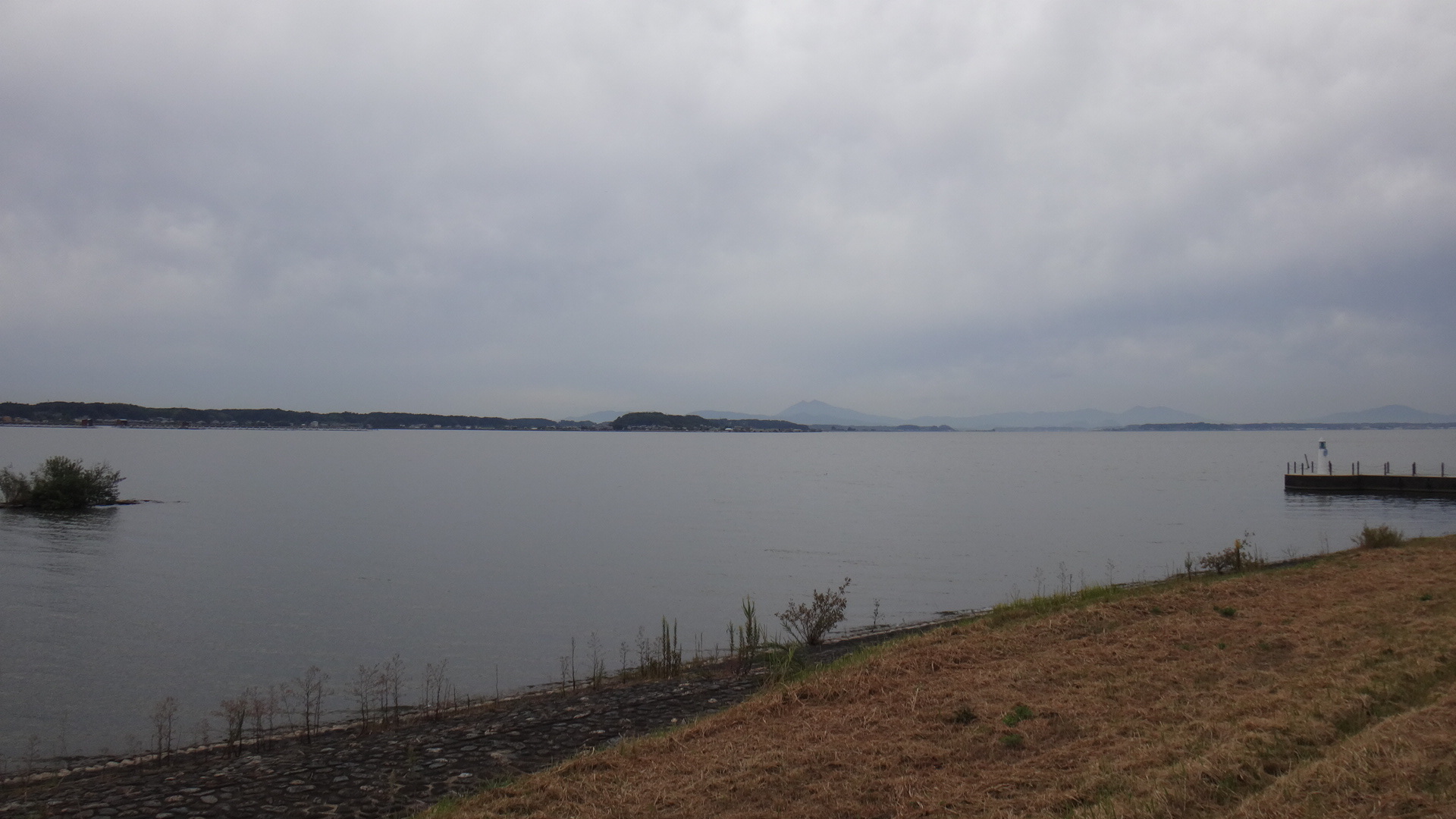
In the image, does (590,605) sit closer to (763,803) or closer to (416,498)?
(763,803)

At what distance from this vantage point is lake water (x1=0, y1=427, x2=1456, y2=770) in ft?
59.8

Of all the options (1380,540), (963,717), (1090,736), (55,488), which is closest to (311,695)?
(963,717)

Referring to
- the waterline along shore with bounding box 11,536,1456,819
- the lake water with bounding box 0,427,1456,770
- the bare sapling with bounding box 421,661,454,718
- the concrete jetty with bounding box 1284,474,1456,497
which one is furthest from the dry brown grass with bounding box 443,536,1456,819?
the concrete jetty with bounding box 1284,474,1456,497

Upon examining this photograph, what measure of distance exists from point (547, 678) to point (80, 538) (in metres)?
31.5

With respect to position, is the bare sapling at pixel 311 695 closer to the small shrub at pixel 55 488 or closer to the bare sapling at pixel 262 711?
the bare sapling at pixel 262 711

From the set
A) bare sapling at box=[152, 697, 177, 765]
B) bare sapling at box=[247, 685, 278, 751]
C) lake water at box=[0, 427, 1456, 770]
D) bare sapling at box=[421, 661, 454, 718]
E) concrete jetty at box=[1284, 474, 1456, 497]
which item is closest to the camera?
bare sapling at box=[247, 685, 278, 751]

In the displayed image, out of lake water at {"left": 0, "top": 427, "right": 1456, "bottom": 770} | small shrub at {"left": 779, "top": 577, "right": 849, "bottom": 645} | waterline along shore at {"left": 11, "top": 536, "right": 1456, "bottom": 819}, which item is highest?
waterline along shore at {"left": 11, "top": 536, "right": 1456, "bottom": 819}

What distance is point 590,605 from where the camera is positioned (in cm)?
2452

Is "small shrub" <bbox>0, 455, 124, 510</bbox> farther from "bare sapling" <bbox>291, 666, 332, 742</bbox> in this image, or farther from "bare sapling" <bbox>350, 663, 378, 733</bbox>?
"bare sapling" <bbox>350, 663, 378, 733</bbox>

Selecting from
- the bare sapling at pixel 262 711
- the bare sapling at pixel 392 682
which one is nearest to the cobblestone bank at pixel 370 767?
the bare sapling at pixel 262 711

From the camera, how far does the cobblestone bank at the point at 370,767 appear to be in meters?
8.30

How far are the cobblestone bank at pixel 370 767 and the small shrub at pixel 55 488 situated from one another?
4504 cm

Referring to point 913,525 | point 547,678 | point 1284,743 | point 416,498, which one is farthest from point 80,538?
point 1284,743

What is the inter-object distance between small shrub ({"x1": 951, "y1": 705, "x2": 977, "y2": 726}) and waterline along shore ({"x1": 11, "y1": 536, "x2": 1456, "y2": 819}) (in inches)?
1.0
